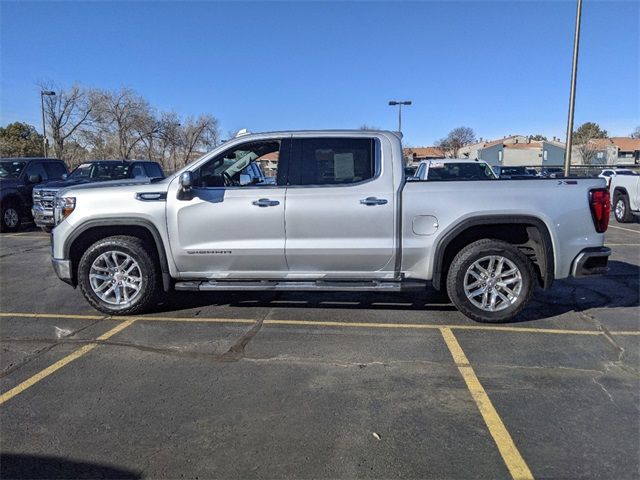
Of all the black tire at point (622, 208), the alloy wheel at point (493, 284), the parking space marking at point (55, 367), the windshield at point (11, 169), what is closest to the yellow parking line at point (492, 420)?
the alloy wheel at point (493, 284)

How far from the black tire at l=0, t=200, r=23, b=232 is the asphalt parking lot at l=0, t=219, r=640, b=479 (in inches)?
337

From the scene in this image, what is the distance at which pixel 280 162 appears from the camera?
532 centimetres

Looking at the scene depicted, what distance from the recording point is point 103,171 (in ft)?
44.9

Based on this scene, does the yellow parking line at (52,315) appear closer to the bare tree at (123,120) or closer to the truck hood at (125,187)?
the truck hood at (125,187)

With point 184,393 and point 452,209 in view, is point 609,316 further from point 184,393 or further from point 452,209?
point 184,393

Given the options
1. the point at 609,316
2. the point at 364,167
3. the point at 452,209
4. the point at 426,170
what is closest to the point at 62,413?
the point at 364,167

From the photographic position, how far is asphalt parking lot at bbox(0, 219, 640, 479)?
2.83 m

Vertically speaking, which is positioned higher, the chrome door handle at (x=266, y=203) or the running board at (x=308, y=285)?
the chrome door handle at (x=266, y=203)

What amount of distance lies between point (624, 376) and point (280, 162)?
3.79 meters

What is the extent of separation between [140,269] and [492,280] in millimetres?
3839

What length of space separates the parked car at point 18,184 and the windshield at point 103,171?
2.79 ft

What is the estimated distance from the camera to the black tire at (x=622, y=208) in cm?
1403

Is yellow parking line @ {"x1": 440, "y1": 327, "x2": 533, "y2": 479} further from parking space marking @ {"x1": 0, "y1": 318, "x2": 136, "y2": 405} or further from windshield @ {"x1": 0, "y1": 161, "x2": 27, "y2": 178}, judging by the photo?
windshield @ {"x1": 0, "y1": 161, "x2": 27, "y2": 178}

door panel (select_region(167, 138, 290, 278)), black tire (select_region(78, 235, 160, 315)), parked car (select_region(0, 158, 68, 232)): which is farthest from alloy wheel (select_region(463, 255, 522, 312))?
parked car (select_region(0, 158, 68, 232))
